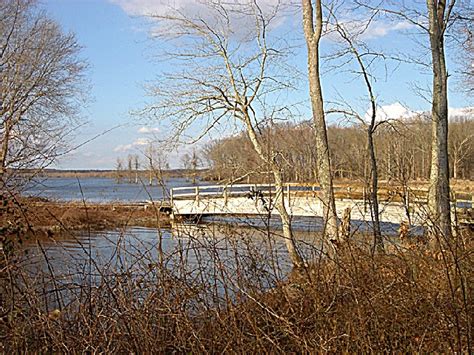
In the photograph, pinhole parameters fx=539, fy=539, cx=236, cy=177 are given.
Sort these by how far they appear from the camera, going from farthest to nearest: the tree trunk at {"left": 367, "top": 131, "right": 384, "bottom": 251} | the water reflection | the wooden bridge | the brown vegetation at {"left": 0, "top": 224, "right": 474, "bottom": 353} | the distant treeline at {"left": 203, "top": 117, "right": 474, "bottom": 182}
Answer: the distant treeline at {"left": 203, "top": 117, "right": 474, "bottom": 182} → the tree trunk at {"left": 367, "top": 131, "right": 384, "bottom": 251} → the wooden bridge → the water reflection → the brown vegetation at {"left": 0, "top": 224, "right": 474, "bottom": 353}

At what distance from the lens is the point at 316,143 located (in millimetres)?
9602

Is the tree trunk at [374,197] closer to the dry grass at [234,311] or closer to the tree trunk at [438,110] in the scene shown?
the dry grass at [234,311]

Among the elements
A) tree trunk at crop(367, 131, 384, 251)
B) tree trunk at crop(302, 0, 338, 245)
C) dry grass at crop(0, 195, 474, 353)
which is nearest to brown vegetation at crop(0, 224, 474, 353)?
dry grass at crop(0, 195, 474, 353)

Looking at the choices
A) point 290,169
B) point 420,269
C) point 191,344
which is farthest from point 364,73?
point 191,344

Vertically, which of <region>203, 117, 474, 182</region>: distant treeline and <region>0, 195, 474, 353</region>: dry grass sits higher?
<region>203, 117, 474, 182</region>: distant treeline

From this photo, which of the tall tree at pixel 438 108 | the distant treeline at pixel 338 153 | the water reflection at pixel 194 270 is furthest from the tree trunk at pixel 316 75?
the water reflection at pixel 194 270

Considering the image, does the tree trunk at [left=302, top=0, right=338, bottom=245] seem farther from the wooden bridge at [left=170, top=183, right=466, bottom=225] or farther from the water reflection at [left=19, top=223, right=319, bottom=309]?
the water reflection at [left=19, top=223, right=319, bottom=309]

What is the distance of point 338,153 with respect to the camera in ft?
31.4

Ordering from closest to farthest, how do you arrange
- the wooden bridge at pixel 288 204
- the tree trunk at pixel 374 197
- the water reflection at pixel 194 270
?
the water reflection at pixel 194 270 → the wooden bridge at pixel 288 204 → the tree trunk at pixel 374 197

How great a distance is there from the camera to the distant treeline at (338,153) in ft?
21.9

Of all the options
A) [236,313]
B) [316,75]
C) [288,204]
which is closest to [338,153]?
[316,75]

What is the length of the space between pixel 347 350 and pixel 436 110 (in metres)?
7.03

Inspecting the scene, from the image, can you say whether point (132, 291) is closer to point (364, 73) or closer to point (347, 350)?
point (347, 350)

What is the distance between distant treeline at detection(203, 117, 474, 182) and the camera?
666 centimetres
